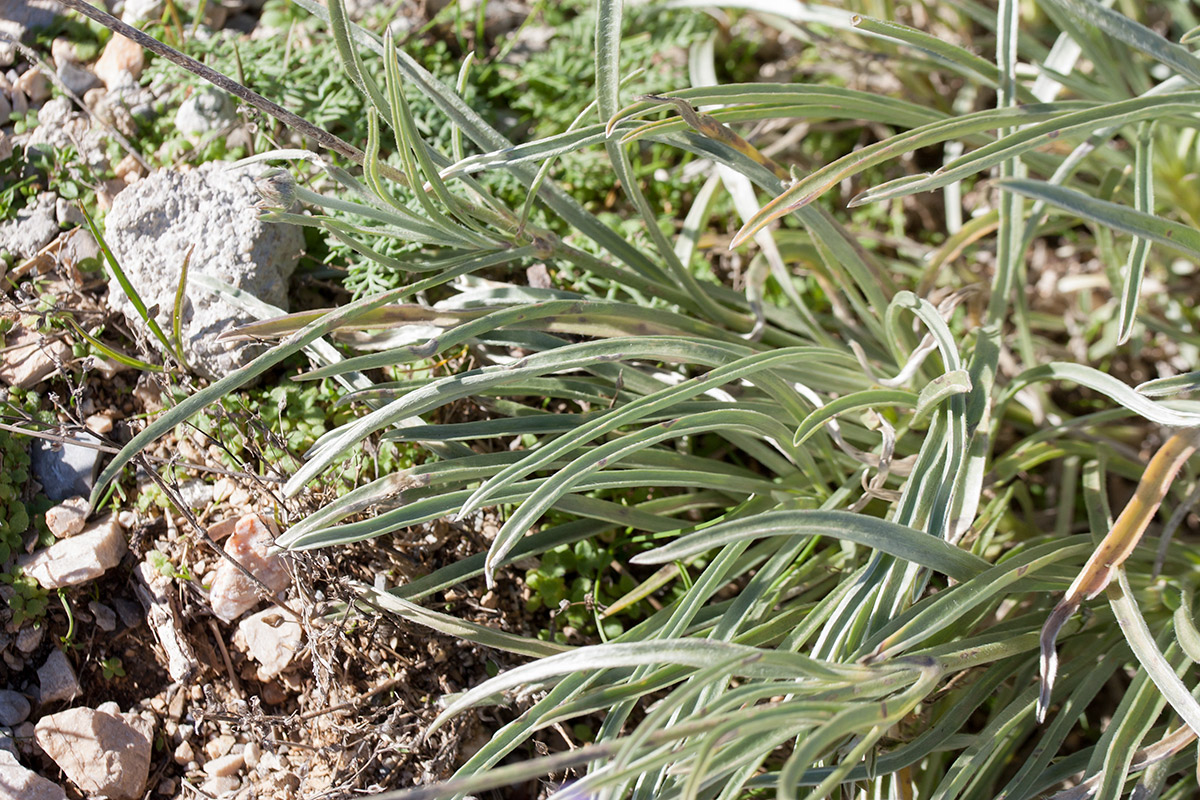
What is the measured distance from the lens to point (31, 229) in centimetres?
147

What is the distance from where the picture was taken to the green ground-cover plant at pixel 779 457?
0.97 meters

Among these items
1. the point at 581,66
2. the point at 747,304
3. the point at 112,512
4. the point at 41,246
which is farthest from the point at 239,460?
the point at 581,66

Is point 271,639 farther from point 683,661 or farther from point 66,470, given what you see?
point 683,661

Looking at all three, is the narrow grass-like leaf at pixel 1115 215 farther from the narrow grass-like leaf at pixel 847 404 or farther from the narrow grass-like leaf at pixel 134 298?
the narrow grass-like leaf at pixel 134 298

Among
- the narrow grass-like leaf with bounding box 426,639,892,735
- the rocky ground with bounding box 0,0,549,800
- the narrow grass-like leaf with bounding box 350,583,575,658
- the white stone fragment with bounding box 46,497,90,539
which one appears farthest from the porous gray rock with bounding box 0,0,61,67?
the narrow grass-like leaf with bounding box 426,639,892,735

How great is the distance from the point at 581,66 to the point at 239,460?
3.18 ft

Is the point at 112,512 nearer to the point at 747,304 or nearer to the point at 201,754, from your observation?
the point at 201,754

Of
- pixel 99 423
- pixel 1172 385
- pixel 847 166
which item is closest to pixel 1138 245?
pixel 1172 385

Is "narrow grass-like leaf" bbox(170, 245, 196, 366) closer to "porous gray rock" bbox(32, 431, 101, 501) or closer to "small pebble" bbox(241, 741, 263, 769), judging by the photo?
"porous gray rock" bbox(32, 431, 101, 501)

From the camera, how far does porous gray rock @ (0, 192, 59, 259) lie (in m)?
1.46

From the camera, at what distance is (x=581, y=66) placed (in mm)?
1731

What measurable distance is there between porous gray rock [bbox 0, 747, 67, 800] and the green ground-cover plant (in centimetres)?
46

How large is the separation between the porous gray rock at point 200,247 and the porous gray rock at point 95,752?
1.64ft

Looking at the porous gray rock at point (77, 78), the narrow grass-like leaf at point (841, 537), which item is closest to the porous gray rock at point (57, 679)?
the narrow grass-like leaf at point (841, 537)
